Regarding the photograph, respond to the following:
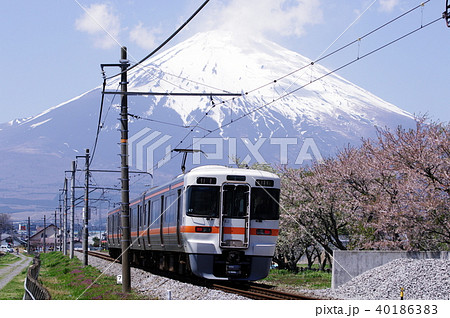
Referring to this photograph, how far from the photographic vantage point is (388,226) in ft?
95.9

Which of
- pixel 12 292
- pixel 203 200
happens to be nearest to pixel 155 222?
pixel 203 200

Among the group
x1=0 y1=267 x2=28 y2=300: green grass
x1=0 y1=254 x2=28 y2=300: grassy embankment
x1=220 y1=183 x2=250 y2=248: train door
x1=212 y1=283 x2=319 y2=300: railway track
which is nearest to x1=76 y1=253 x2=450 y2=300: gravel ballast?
x1=212 y1=283 x2=319 y2=300: railway track

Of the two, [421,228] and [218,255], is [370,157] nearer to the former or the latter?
[421,228]

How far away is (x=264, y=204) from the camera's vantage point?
2147 centimetres

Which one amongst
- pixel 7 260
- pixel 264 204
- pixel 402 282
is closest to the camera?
pixel 402 282

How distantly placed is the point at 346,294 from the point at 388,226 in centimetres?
808

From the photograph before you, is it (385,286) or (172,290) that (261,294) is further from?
(385,286)

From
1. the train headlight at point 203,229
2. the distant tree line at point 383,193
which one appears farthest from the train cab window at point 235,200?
the distant tree line at point 383,193

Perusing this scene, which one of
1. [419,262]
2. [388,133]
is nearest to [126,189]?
[419,262]

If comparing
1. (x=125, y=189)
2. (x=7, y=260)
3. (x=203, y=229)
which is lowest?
(x=7, y=260)

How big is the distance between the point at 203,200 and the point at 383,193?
40.8 ft

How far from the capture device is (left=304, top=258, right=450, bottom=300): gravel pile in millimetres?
19734

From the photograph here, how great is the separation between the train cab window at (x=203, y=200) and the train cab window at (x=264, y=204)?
1.06m

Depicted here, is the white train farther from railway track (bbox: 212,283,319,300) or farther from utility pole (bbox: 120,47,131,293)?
utility pole (bbox: 120,47,131,293)
